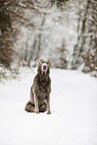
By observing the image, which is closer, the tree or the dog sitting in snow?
the dog sitting in snow

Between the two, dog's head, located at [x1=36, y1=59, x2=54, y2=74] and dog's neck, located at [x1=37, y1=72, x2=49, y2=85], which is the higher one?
dog's head, located at [x1=36, y1=59, x2=54, y2=74]

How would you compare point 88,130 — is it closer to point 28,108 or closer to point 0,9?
point 28,108

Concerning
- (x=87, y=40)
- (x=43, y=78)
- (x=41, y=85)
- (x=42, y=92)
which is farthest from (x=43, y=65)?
(x=87, y=40)

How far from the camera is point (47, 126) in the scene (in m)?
4.51

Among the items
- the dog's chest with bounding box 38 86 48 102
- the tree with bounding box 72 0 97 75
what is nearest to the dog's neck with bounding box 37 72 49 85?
the dog's chest with bounding box 38 86 48 102

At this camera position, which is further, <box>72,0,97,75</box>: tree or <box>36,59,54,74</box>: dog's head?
<box>72,0,97,75</box>: tree

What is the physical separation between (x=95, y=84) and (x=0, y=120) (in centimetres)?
1058

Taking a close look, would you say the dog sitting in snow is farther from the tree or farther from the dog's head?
the tree

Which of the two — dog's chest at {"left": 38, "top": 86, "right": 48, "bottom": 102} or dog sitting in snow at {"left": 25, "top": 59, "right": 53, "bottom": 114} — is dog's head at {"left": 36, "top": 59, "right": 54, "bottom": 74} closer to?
dog sitting in snow at {"left": 25, "top": 59, "right": 53, "bottom": 114}

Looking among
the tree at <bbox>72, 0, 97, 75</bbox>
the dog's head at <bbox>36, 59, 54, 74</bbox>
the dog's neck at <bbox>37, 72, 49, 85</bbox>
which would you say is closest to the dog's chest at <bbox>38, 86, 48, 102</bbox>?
the dog's neck at <bbox>37, 72, 49, 85</bbox>

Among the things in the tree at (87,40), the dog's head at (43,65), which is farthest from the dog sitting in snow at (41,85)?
the tree at (87,40)

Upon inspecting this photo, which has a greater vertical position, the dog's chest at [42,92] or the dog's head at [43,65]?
the dog's head at [43,65]

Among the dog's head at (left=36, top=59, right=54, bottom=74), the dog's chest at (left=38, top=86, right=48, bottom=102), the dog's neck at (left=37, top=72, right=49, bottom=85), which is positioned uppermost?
the dog's head at (left=36, top=59, right=54, bottom=74)

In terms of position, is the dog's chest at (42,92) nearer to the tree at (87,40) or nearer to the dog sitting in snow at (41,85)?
the dog sitting in snow at (41,85)
